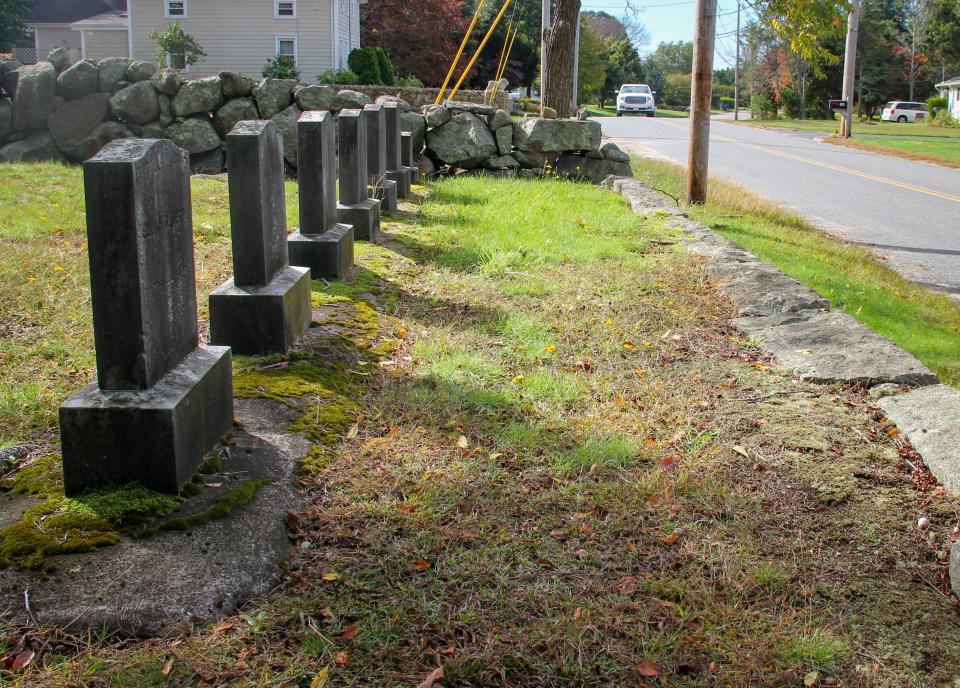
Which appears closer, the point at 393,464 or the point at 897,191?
the point at 393,464

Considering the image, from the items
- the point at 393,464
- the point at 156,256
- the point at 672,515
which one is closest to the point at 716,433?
the point at 672,515

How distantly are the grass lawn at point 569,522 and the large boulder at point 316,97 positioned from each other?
8767 mm

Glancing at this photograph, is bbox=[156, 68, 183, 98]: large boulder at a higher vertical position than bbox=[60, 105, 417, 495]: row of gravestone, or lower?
higher

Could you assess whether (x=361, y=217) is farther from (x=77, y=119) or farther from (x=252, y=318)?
(x=77, y=119)

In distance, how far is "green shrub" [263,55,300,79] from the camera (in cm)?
2953

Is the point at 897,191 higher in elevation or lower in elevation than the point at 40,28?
lower

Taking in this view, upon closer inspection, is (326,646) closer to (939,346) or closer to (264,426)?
(264,426)

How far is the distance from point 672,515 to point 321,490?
1418mm

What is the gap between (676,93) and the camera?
84.5 meters

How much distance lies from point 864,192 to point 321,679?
51.2 feet

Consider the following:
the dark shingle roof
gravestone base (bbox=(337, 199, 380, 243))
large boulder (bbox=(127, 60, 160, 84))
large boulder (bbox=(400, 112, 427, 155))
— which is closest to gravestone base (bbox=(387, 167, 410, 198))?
large boulder (bbox=(400, 112, 427, 155))

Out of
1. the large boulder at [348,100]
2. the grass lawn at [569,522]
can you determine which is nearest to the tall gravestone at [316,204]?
the grass lawn at [569,522]

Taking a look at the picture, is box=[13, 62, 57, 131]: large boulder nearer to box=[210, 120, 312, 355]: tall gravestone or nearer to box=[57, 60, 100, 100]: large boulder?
box=[57, 60, 100, 100]: large boulder

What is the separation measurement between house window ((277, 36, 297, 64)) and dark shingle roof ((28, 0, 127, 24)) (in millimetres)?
12421
